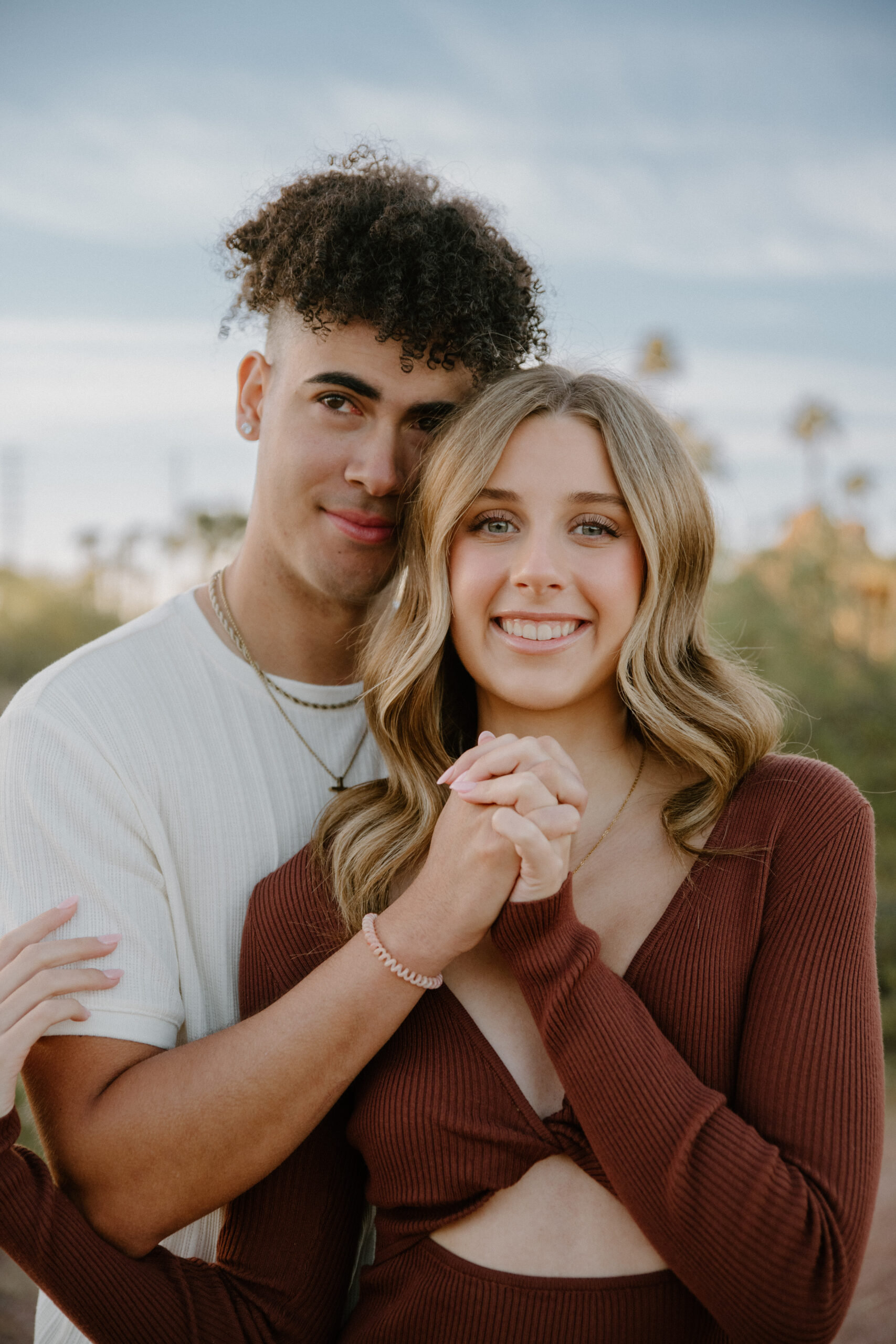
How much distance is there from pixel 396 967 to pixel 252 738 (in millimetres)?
830

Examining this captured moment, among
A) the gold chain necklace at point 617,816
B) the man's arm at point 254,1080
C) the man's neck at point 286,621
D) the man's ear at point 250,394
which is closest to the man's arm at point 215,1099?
the man's arm at point 254,1080

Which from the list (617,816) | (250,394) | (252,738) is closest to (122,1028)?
(252,738)

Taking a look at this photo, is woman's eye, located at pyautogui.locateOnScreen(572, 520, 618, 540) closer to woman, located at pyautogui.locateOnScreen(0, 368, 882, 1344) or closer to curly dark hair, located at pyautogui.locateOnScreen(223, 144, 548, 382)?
woman, located at pyautogui.locateOnScreen(0, 368, 882, 1344)

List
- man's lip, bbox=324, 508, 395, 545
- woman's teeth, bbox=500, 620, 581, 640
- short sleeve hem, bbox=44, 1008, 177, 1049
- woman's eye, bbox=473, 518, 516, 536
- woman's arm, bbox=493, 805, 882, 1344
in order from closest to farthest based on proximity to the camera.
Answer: woman's arm, bbox=493, 805, 882, 1344 → short sleeve hem, bbox=44, 1008, 177, 1049 → woman's teeth, bbox=500, 620, 581, 640 → woman's eye, bbox=473, 518, 516, 536 → man's lip, bbox=324, 508, 395, 545

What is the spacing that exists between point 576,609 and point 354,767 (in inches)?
32.9

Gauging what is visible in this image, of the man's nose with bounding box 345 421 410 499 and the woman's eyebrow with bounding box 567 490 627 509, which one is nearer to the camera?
the woman's eyebrow with bounding box 567 490 627 509

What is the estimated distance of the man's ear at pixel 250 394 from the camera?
3154mm

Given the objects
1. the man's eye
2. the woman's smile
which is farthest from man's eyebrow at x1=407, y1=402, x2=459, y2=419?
the woman's smile

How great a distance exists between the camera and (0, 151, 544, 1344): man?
209cm

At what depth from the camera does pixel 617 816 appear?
249 cm

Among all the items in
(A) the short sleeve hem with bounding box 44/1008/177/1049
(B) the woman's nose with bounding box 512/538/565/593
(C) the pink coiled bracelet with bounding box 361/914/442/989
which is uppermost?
(B) the woman's nose with bounding box 512/538/565/593

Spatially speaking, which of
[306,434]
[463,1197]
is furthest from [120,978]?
[306,434]

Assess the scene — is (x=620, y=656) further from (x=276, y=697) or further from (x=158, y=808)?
(x=158, y=808)

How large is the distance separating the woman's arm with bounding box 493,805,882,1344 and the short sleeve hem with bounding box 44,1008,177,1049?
0.75m
